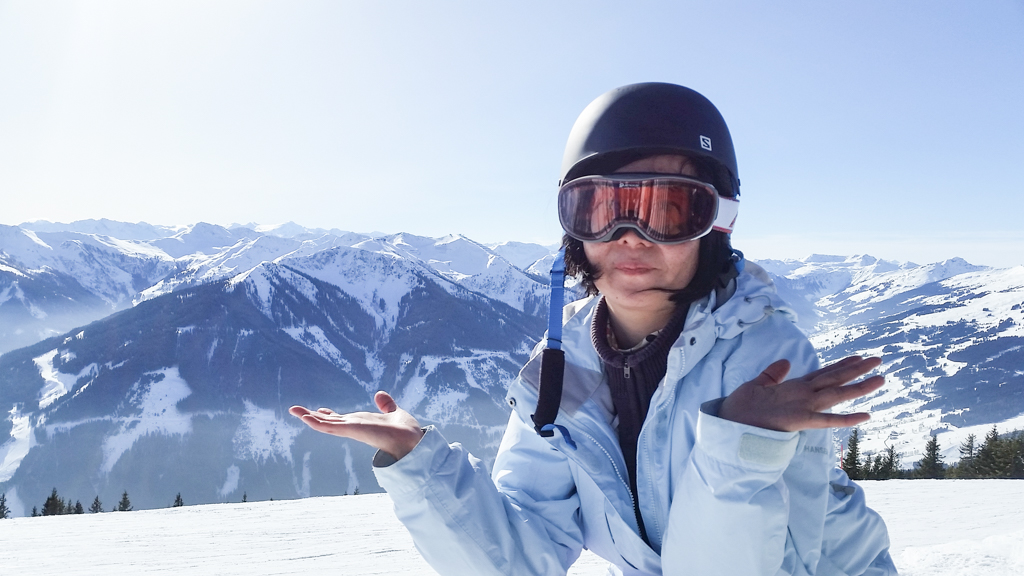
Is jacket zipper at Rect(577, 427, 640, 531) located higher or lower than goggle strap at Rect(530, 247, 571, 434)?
lower

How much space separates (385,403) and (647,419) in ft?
3.22

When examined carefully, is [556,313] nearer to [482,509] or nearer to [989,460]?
[482,509]

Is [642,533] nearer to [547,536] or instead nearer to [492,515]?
[547,536]

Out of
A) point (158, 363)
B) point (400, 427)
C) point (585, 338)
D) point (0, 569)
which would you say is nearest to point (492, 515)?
point (400, 427)

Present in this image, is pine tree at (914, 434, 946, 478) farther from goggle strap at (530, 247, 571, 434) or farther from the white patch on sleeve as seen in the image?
the white patch on sleeve

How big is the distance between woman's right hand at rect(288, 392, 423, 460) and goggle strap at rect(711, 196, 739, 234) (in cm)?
134

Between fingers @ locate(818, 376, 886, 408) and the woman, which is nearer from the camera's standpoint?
fingers @ locate(818, 376, 886, 408)

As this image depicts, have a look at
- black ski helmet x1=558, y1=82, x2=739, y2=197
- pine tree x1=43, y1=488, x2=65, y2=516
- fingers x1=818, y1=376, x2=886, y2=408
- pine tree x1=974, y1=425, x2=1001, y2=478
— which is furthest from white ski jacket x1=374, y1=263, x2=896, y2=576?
pine tree x1=974, y1=425, x2=1001, y2=478

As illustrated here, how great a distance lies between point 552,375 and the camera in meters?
2.13

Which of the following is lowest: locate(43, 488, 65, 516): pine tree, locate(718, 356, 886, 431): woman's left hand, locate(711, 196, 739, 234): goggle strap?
locate(43, 488, 65, 516): pine tree

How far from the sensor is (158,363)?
561 ft

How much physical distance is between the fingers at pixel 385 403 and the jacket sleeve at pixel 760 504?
1.03 m

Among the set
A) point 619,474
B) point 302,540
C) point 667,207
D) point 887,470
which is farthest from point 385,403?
point 887,470

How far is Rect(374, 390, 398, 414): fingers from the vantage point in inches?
79.7
